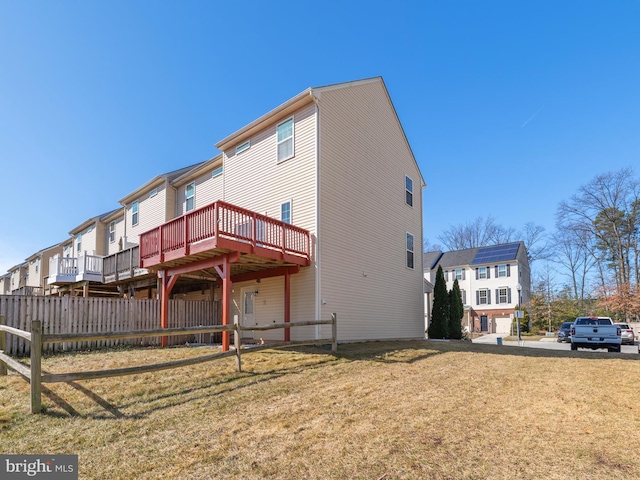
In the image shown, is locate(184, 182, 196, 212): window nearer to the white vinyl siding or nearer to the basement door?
the basement door

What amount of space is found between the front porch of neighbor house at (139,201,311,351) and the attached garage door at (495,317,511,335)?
33.9m

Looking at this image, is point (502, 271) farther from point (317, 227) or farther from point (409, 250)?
point (317, 227)

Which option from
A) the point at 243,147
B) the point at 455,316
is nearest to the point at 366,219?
the point at 243,147

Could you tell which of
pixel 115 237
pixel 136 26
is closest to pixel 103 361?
pixel 136 26

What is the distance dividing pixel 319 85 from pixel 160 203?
11.9 meters

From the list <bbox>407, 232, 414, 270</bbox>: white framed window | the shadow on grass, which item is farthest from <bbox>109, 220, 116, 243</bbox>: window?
the shadow on grass

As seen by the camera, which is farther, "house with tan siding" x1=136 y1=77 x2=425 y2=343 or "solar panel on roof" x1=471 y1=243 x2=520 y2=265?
"solar panel on roof" x1=471 y1=243 x2=520 y2=265

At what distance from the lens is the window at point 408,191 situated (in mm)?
18281

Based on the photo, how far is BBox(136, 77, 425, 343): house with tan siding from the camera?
37.1ft

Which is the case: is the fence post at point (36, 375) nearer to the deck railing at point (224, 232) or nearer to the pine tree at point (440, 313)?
the deck railing at point (224, 232)

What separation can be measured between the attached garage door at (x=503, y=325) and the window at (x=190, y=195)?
34067mm

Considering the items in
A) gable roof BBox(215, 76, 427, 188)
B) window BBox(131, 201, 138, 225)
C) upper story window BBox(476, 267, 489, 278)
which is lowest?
upper story window BBox(476, 267, 489, 278)

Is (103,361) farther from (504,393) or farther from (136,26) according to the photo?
(136,26)

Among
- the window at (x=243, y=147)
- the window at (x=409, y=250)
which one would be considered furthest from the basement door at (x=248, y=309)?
the window at (x=409, y=250)
